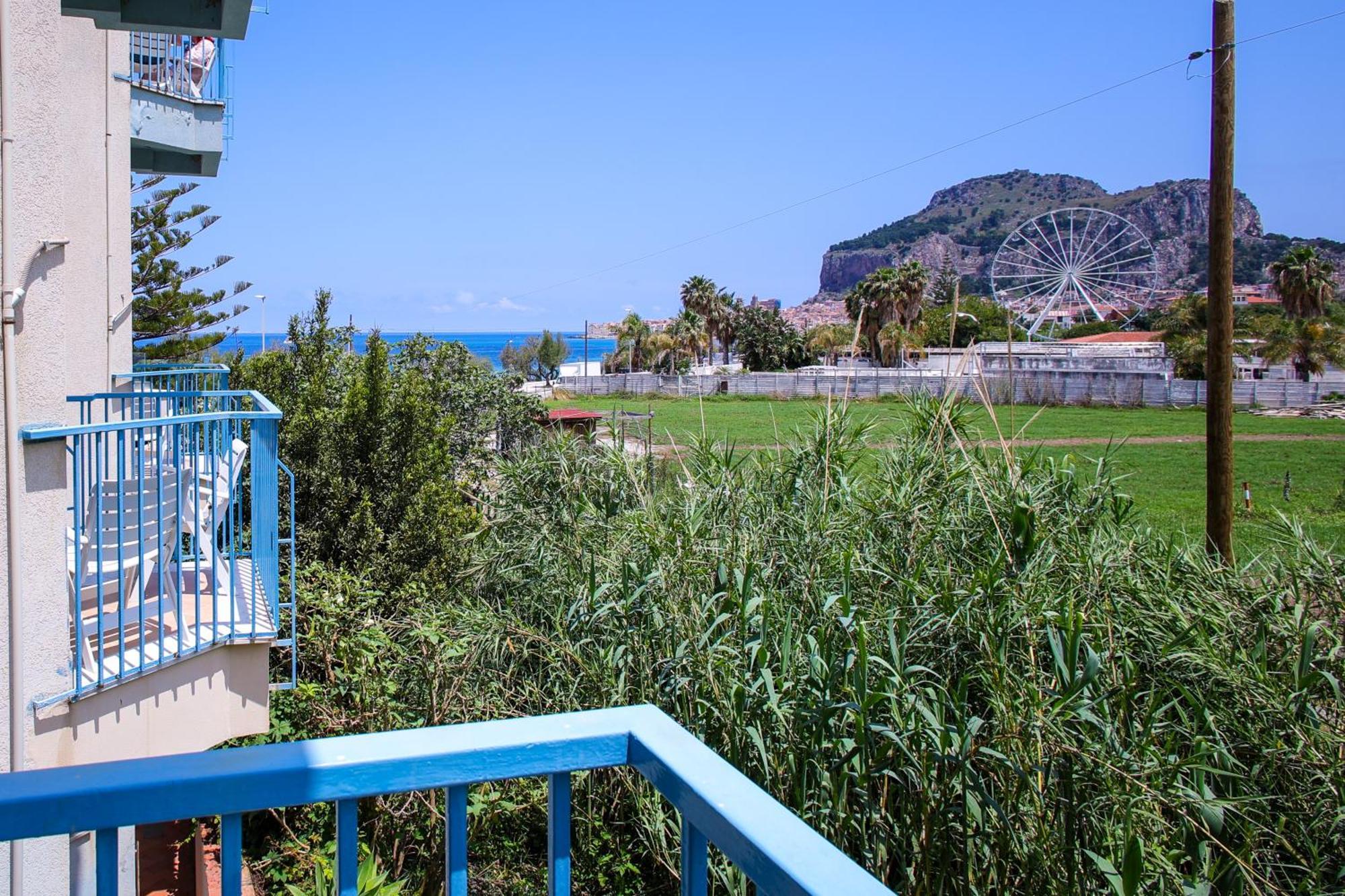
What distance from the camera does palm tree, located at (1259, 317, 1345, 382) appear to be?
42125 millimetres

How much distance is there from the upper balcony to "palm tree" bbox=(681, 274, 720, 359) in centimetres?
6146

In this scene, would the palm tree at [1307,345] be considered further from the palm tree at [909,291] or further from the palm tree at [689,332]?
the palm tree at [689,332]

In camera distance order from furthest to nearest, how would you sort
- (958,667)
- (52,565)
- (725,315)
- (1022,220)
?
(1022,220) < (725,315) < (958,667) < (52,565)

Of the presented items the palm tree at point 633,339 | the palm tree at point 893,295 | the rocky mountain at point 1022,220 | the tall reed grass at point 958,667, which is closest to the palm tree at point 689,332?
the palm tree at point 633,339

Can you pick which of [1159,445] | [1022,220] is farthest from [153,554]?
[1022,220]

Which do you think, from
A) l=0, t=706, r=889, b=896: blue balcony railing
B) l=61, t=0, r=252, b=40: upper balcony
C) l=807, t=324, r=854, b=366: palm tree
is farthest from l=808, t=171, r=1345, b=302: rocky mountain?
l=0, t=706, r=889, b=896: blue balcony railing

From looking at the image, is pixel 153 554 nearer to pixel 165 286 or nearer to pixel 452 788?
pixel 452 788

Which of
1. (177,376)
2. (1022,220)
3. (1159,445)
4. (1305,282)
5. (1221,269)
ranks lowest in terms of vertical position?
(1159,445)

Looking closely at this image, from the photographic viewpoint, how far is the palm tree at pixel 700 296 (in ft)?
214

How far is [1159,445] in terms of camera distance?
29984 millimetres

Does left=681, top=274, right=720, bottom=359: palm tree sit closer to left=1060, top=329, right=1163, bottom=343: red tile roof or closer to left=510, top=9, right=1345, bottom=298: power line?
left=510, top=9, right=1345, bottom=298: power line

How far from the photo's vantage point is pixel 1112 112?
2080cm

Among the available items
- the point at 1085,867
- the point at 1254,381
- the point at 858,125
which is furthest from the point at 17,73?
the point at 1254,381

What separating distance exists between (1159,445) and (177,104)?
29017 millimetres
